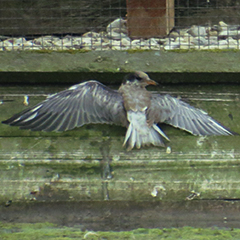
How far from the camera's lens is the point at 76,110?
209 cm

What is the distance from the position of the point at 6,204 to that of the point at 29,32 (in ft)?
4.62

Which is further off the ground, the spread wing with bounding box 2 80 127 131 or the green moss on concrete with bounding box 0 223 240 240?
the spread wing with bounding box 2 80 127 131

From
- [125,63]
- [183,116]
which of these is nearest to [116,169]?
[183,116]

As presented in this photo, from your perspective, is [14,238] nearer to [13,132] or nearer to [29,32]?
[13,132]

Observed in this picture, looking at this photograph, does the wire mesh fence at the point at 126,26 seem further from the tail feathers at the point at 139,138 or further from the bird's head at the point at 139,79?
the tail feathers at the point at 139,138

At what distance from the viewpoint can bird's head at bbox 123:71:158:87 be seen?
220 centimetres

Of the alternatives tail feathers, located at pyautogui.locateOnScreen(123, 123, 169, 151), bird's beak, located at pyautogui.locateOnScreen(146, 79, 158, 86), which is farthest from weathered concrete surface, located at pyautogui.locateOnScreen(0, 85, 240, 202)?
bird's beak, located at pyautogui.locateOnScreen(146, 79, 158, 86)

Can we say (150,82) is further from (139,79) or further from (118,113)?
(118,113)

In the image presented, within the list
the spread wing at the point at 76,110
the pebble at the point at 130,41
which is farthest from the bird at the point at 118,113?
the pebble at the point at 130,41

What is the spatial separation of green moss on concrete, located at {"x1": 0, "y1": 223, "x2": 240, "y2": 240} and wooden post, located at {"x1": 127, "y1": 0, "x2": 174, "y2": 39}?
1206mm

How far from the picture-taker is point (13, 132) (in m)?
2.16

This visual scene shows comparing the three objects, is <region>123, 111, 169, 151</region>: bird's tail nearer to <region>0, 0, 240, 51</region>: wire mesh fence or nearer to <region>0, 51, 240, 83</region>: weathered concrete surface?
<region>0, 51, 240, 83</region>: weathered concrete surface

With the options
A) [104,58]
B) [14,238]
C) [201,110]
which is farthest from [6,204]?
[201,110]

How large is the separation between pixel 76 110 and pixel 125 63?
395mm
